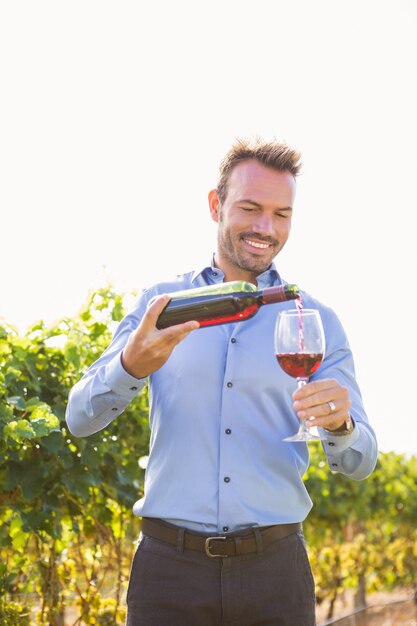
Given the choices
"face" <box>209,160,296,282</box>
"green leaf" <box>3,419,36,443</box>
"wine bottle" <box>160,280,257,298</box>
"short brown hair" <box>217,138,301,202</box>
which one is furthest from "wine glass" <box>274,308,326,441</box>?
"green leaf" <box>3,419,36,443</box>

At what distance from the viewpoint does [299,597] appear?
2.52 metres

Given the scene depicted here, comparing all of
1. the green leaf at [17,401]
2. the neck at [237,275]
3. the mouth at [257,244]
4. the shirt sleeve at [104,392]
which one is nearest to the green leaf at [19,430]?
the green leaf at [17,401]

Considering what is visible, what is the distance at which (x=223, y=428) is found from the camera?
8.36 ft

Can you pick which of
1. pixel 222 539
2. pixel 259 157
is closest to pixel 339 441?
pixel 222 539

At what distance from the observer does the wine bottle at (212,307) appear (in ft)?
7.34

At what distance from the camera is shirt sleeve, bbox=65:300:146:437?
240cm

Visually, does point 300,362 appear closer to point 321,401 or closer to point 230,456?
point 321,401

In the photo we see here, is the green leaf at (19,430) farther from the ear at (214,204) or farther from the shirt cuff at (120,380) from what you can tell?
the ear at (214,204)

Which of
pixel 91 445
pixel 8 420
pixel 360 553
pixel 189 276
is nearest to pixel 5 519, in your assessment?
pixel 91 445

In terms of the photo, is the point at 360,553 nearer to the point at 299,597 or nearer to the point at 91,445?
the point at 91,445

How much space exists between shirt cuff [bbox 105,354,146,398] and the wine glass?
1.41ft

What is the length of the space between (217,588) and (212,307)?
2.70ft

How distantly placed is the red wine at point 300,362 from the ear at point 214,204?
860mm

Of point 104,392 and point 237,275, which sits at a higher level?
point 237,275
